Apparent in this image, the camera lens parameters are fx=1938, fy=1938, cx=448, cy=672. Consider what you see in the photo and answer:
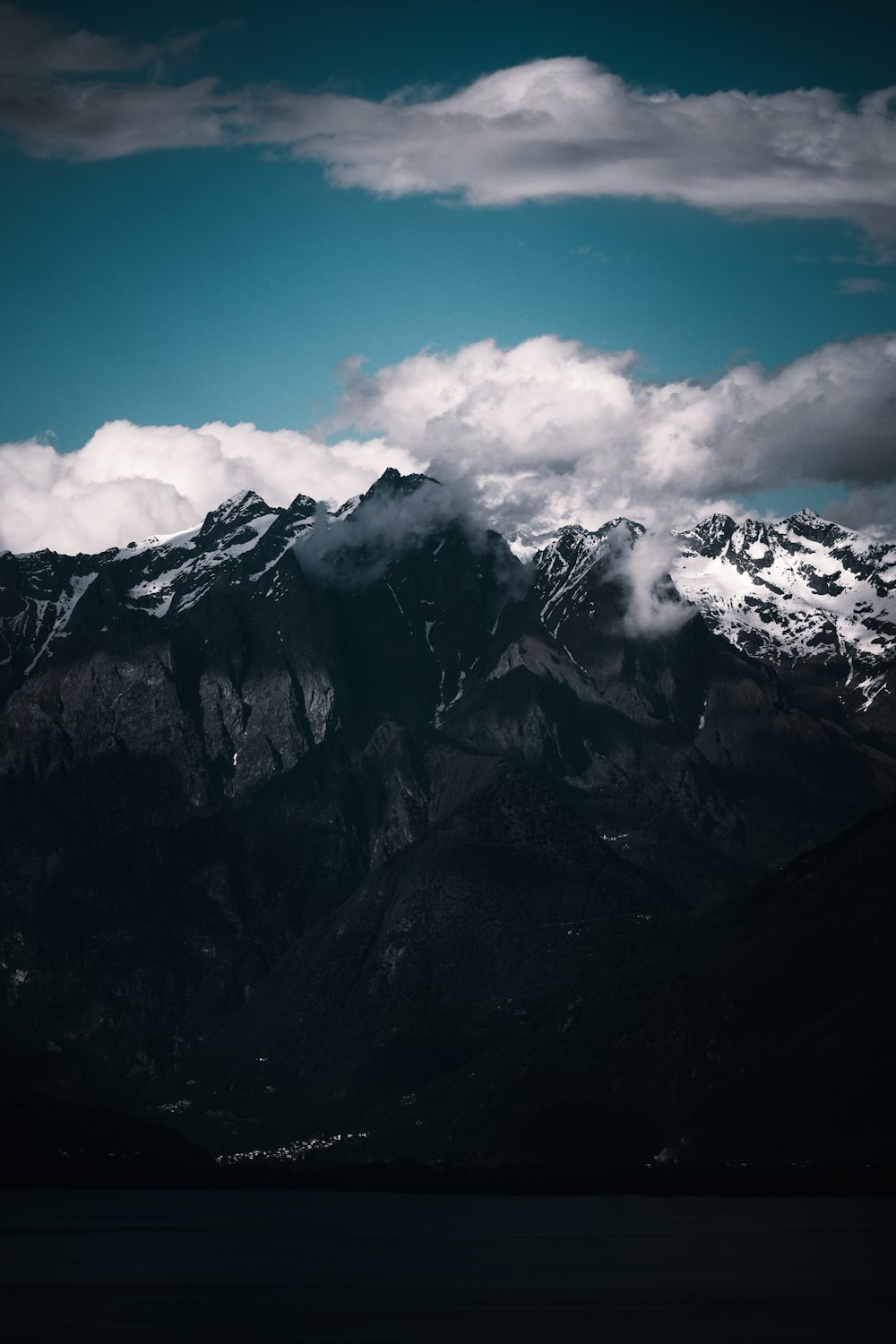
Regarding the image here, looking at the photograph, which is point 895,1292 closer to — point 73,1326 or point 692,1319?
point 692,1319

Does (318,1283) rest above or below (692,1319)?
below

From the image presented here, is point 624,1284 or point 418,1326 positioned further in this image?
point 624,1284

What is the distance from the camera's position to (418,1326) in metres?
151

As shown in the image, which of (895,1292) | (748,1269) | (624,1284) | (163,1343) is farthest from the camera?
(748,1269)

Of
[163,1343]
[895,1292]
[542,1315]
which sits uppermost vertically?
[163,1343]

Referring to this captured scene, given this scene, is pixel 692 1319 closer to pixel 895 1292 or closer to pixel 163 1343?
pixel 895 1292

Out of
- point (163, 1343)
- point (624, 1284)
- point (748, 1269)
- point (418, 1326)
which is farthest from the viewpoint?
point (748, 1269)

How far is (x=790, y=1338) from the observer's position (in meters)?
142

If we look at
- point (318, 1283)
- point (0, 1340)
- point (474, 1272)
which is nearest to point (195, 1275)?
point (318, 1283)

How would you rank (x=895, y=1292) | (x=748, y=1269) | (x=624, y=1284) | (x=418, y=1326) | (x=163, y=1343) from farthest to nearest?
(x=748, y=1269), (x=624, y=1284), (x=895, y=1292), (x=418, y=1326), (x=163, y=1343)

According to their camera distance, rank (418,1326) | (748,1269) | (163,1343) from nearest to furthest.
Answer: (163,1343) → (418,1326) → (748,1269)

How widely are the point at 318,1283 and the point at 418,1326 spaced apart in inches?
1611

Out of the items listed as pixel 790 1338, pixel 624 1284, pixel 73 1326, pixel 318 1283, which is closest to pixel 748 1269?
pixel 624 1284

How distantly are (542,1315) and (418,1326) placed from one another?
39.0 feet
